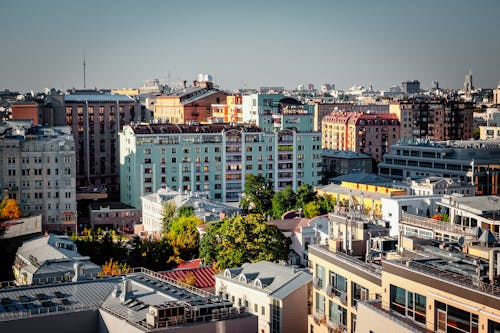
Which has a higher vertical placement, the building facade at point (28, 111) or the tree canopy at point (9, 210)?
the building facade at point (28, 111)

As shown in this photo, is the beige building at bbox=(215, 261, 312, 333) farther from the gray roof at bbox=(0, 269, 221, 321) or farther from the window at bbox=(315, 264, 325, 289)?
the gray roof at bbox=(0, 269, 221, 321)

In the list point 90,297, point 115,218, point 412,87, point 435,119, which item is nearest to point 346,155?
point 435,119

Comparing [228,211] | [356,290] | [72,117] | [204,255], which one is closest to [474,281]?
[356,290]

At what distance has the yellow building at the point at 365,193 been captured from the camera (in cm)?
4444

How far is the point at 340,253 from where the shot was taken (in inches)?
842

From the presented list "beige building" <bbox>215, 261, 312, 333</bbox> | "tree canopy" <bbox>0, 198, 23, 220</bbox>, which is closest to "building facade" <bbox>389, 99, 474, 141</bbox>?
"tree canopy" <bbox>0, 198, 23, 220</bbox>

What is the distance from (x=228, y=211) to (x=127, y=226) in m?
11.1

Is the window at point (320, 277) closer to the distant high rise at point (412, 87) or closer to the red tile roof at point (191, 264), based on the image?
the red tile roof at point (191, 264)

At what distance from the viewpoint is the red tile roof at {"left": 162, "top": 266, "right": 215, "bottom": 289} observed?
29641mm

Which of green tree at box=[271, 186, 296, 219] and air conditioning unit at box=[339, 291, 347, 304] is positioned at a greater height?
air conditioning unit at box=[339, 291, 347, 304]

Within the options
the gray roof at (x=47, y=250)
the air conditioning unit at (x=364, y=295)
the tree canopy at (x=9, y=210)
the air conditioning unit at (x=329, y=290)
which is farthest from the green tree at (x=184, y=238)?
the air conditioning unit at (x=364, y=295)

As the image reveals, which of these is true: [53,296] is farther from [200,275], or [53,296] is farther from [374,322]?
[200,275]

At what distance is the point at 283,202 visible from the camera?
5069cm

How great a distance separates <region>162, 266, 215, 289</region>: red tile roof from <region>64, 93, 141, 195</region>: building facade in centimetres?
3956
